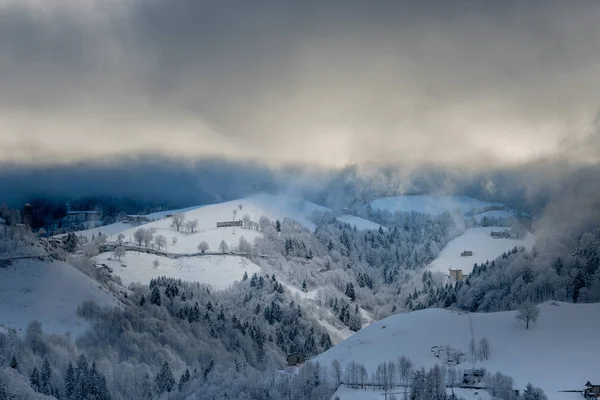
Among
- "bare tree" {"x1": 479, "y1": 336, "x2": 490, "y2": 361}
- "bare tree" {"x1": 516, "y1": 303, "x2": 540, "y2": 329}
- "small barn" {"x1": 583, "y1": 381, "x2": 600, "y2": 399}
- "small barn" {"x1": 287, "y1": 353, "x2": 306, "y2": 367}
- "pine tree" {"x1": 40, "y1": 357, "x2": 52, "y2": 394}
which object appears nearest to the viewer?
"small barn" {"x1": 583, "y1": 381, "x2": 600, "y2": 399}

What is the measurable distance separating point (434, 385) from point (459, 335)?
1370 inches

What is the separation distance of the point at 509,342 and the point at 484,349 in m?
8.31

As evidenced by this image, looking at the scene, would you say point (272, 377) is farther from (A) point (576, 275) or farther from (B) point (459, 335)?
(A) point (576, 275)

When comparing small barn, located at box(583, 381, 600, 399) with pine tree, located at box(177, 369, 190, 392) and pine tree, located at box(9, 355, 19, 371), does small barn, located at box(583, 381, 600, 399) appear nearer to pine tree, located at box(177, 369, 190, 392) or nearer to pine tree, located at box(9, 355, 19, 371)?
pine tree, located at box(177, 369, 190, 392)

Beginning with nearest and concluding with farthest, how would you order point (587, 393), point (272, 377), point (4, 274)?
point (587, 393)
point (272, 377)
point (4, 274)

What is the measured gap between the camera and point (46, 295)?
165 metres

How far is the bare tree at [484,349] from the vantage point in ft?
471

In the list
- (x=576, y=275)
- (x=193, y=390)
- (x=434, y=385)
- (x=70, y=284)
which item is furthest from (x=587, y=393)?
(x=70, y=284)

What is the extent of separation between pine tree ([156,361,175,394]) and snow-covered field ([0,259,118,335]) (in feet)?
77.4

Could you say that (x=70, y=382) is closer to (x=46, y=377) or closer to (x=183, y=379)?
(x=46, y=377)

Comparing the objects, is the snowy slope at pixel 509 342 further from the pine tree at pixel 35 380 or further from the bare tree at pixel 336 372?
the pine tree at pixel 35 380

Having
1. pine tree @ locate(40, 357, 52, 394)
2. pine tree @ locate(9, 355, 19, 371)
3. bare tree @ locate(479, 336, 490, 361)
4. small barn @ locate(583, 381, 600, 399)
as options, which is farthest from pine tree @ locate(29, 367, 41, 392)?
small barn @ locate(583, 381, 600, 399)

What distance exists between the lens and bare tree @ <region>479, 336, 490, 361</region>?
14362cm

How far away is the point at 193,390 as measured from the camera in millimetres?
128125
